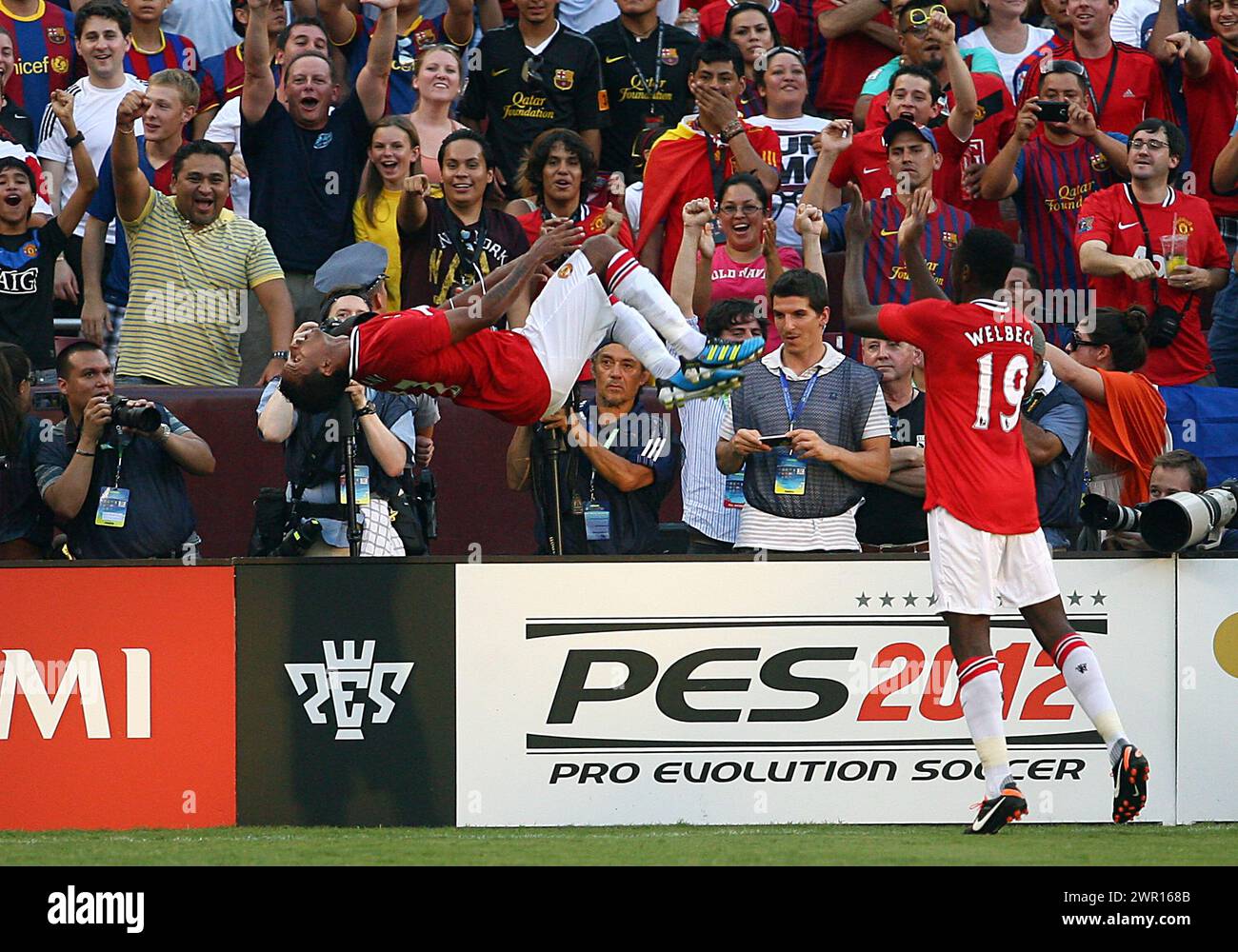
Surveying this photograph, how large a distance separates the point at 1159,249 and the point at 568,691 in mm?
5173

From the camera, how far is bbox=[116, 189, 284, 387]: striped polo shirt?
10.6 meters

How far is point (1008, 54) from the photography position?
12.8m

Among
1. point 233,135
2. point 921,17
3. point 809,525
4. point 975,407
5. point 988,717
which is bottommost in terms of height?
point 988,717

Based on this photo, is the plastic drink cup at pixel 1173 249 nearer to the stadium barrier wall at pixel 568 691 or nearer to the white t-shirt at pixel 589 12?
the stadium barrier wall at pixel 568 691

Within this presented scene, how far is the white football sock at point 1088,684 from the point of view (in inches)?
289

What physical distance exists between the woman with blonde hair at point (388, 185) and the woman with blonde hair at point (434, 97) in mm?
388

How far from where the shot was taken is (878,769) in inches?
335

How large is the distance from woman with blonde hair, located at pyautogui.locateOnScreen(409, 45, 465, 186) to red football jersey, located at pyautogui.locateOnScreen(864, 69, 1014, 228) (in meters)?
2.91

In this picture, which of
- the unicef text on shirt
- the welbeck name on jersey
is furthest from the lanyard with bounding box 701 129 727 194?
the welbeck name on jersey

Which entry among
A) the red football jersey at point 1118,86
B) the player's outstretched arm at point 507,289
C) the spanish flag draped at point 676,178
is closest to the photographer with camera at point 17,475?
the player's outstretched arm at point 507,289

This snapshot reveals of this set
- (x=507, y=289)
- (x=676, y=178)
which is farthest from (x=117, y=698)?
(x=676, y=178)

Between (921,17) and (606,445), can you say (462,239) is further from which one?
(921,17)

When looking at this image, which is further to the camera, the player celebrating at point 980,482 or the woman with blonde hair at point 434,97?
the woman with blonde hair at point 434,97

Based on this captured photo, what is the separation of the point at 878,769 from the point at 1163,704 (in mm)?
1493
